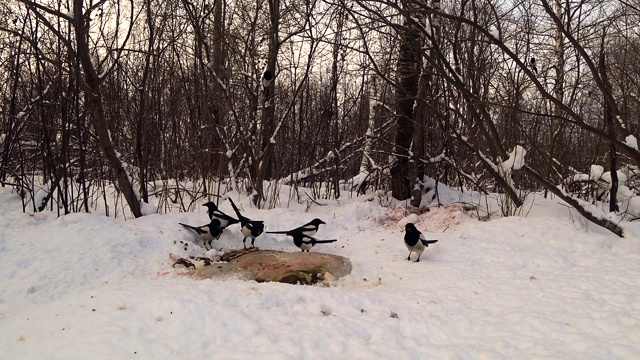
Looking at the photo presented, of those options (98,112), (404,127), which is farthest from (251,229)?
(404,127)

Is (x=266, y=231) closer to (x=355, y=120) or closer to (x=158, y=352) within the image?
(x=158, y=352)

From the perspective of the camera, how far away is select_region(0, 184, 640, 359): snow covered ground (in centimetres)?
296

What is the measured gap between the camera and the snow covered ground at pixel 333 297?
2957 millimetres

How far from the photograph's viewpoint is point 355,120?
1123cm

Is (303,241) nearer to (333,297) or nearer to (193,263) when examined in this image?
(193,263)

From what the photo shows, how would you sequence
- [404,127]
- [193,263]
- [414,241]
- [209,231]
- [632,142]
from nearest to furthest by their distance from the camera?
[193,263] → [414,241] → [209,231] → [632,142] → [404,127]

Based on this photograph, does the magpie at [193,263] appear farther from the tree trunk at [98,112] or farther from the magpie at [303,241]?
the tree trunk at [98,112]

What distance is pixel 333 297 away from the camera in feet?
12.6

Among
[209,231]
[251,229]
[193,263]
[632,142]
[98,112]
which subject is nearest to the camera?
[193,263]

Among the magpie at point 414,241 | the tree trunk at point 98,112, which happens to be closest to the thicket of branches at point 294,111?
the tree trunk at point 98,112

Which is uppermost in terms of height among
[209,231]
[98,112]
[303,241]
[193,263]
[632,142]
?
[98,112]

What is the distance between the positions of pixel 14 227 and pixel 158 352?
12.2ft

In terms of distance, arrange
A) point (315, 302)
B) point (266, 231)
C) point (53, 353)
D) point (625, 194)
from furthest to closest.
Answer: point (625, 194) → point (266, 231) → point (315, 302) → point (53, 353)

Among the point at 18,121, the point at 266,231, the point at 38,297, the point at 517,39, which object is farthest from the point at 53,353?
the point at 517,39
